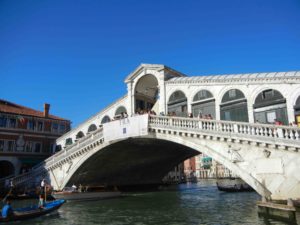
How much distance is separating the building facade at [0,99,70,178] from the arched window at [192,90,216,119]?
18.8 meters

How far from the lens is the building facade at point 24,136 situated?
99.8ft

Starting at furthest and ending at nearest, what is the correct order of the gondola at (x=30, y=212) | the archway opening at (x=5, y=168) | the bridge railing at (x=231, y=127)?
1. the archway opening at (x=5, y=168)
2. the gondola at (x=30, y=212)
3. the bridge railing at (x=231, y=127)

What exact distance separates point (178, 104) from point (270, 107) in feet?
23.6

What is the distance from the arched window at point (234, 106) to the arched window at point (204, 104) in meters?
0.74

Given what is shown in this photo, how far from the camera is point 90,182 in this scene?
30281mm

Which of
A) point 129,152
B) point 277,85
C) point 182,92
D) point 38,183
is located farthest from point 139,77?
point 38,183

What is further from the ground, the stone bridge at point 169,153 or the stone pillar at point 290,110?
the stone pillar at point 290,110

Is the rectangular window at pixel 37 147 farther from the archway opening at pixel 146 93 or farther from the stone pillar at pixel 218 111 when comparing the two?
the stone pillar at pixel 218 111

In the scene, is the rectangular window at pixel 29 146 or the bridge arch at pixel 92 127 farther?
the rectangular window at pixel 29 146

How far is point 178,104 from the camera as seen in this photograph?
23.2 metres

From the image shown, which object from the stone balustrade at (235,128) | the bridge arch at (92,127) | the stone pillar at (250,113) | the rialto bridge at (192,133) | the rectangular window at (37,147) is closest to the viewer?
the stone balustrade at (235,128)

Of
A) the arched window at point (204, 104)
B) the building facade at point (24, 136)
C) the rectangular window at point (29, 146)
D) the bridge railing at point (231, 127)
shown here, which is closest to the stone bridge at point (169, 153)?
the bridge railing at point (231, 127)

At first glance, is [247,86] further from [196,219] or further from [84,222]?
[84,222]

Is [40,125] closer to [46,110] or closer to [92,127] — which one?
[46,110]
